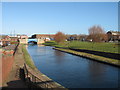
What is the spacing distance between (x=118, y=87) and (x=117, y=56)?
1275 cm

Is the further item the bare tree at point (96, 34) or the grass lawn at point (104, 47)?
the bare tree at point (96, 34)

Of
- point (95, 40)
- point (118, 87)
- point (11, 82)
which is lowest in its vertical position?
point (118, 87)

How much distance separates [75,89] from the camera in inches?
515

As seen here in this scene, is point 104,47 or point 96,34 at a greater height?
point 96,34

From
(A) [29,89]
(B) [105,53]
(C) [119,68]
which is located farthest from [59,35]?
(A) [29,89]

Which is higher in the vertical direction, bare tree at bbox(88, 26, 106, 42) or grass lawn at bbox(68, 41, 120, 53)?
bare tree at bbox(88, 26, 106, 42)

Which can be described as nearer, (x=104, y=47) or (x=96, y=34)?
(x=104, y=47)

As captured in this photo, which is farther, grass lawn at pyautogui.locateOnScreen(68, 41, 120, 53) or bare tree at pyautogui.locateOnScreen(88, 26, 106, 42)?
bare tree at pyautogui.locateOnScreen(88, 26, 106, 42)

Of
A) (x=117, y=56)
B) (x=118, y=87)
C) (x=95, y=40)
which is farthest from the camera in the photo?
(x=95, y=40)

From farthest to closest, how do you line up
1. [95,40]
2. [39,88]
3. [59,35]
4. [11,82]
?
[59,35] → [95,40] → [11,82] → [39,88]

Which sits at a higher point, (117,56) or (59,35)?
(59,35)

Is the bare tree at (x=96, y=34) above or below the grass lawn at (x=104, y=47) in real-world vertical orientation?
above

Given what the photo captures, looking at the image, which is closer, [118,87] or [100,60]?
[118,87]

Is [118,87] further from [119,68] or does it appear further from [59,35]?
[59,35]
